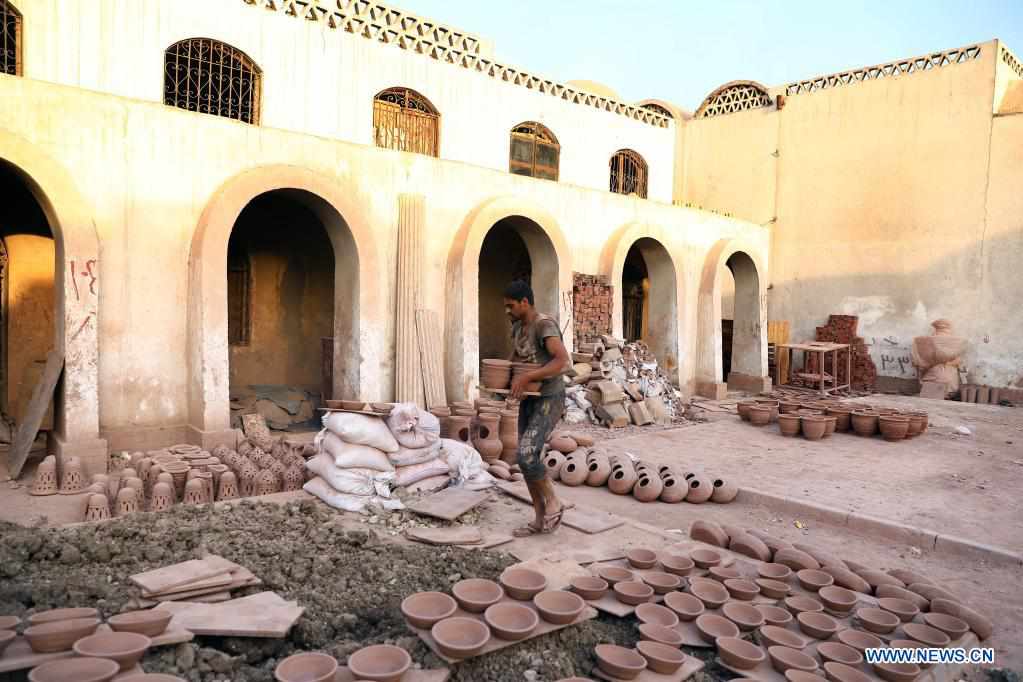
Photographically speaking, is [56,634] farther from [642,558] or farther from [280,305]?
[280,305]

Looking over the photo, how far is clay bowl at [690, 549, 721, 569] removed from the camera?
470 cm

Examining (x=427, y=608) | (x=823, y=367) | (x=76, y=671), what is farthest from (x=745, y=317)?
(x=76, y=671)

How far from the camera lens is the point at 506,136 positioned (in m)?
14.0

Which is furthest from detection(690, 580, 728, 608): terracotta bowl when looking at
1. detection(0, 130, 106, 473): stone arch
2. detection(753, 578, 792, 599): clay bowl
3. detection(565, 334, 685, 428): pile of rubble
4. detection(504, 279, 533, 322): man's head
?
detection(565, 334, 685, 428): pile of rubble

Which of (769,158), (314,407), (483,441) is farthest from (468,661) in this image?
Result: (769,158)

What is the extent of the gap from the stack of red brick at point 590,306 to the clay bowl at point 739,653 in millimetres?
8856

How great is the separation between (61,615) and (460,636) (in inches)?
75.6

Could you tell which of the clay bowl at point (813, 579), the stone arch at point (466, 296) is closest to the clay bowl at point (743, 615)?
the clay bowl at point (813, 579)

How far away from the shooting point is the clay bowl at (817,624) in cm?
391

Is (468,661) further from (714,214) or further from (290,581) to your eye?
(714,214)

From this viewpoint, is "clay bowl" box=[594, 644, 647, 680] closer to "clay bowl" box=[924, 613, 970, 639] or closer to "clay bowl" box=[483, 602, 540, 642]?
"clay bowl" box=[483, 602, 540, 642]

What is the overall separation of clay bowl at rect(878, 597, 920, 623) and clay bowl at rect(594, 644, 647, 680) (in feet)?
6.15

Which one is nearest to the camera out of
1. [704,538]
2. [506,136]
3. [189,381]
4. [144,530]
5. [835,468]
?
[144,530]

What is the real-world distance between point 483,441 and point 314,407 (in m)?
4.26
